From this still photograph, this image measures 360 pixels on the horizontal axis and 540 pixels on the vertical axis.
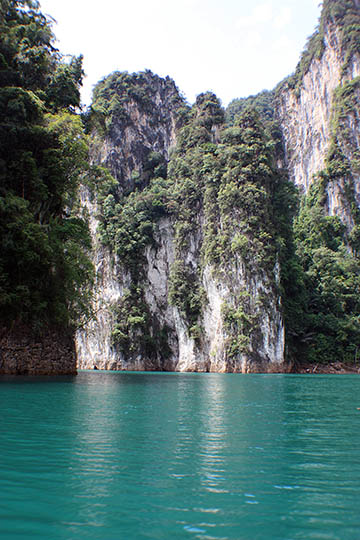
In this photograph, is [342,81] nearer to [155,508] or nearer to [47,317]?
[47,317]

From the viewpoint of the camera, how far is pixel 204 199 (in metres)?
47.2

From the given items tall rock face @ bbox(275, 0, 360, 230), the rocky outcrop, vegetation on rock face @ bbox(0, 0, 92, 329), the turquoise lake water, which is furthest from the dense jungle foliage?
the turquoise lake water

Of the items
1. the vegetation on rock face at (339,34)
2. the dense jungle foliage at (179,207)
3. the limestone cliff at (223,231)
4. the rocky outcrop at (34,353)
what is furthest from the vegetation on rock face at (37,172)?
the vegetation on rock face at (339,34)

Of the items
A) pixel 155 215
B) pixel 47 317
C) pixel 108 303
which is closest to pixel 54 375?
pixel 47 317

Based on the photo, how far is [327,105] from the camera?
59.8m

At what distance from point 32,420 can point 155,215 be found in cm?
4478

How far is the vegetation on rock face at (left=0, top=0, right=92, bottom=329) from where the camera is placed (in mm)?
15773

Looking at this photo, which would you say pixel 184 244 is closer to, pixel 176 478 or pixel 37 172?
pixel 37 172

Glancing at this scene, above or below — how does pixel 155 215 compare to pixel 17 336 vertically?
above

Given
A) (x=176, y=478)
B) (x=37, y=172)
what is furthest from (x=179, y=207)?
(x=176, y=478)

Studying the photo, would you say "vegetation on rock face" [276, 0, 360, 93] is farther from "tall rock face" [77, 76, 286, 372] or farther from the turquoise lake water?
the turquoise lake water

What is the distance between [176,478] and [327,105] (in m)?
64.3

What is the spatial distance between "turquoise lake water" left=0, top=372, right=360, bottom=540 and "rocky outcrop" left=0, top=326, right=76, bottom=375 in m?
9.85

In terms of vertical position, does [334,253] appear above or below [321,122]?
below
